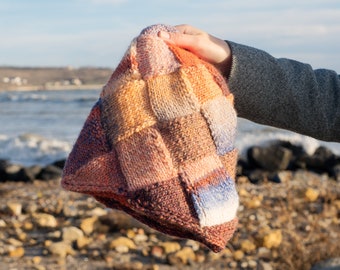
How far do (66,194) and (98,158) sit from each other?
5893 mm

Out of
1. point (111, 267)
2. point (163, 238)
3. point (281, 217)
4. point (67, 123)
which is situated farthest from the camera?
point (67, 123)

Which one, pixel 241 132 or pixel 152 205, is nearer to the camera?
pixel 152 205

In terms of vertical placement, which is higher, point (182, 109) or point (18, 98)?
point (182, 109)

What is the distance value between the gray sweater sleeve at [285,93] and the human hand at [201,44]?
37 mm

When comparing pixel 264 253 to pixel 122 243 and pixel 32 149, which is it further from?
pixel 32 149

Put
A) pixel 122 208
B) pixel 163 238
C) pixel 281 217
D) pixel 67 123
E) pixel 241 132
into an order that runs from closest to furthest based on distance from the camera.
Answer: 1. pixel 122 208
2. pixel 163 238
3. pixel 281 217
4. pixel 241 132
5. pixel 67 123

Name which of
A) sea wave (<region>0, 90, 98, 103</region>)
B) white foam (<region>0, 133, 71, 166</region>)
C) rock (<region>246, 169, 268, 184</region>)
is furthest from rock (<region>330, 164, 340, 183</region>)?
sea wave (<region>0, 90, 98, 103</region>)

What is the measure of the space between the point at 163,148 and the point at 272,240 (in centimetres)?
366

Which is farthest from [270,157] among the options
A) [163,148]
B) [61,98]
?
[61,98]

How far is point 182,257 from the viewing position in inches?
195

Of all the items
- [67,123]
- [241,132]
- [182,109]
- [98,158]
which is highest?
[182,109]

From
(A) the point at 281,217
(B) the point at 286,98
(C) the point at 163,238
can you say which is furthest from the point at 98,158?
(A) the point at 281,217

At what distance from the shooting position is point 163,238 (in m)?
5.37

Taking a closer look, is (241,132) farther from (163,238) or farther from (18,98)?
(18,98)
